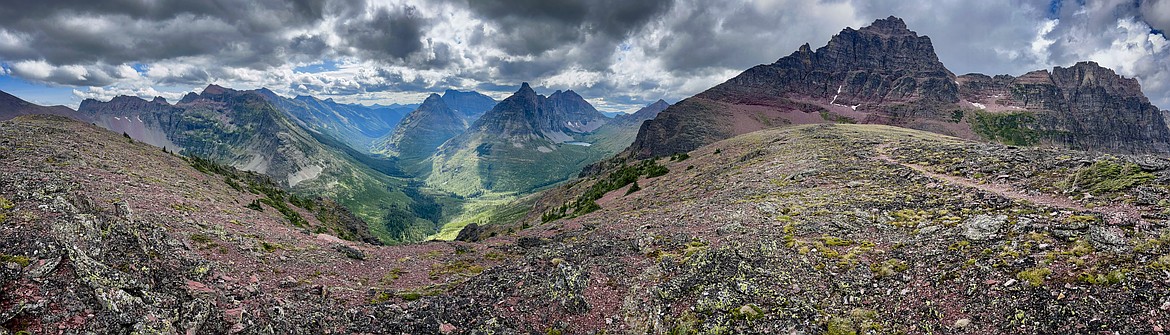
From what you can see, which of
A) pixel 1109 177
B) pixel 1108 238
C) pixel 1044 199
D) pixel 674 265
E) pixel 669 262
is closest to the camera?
pixel 1108 238

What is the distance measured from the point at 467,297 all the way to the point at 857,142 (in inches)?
2115

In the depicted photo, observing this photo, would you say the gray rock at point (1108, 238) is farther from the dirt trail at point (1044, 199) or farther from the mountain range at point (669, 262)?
the dirt trail at point (1044, 199)

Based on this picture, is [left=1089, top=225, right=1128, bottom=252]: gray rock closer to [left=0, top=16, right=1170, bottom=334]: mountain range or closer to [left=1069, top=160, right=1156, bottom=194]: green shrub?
[left=0, top=16, right=1170, bottom=334]: mountain range

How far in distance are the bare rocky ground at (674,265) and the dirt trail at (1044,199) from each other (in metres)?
0.17

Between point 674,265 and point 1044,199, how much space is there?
19.7 meters

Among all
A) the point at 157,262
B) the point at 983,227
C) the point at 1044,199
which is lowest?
the point at 157,262

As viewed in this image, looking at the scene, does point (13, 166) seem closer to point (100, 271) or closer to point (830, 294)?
point (100, 271)

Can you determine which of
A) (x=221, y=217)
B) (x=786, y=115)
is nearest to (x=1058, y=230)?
(x=221, y=217)

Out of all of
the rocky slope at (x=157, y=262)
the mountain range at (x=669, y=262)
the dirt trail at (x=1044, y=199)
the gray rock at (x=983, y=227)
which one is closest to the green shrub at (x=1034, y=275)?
the mountain range at (x=669, y=262)

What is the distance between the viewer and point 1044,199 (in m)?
21.7

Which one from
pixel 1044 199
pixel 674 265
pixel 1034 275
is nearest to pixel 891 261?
pixel 1034 275

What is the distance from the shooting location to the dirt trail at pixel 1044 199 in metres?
16.7

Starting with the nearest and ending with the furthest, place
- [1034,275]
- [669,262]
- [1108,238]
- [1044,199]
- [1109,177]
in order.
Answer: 1. [1034,275]
2. [1108,238]
3. [669,262]
4. [1044,199]
5. [1109,177]

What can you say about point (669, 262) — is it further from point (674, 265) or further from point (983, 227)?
point (983, 227)
